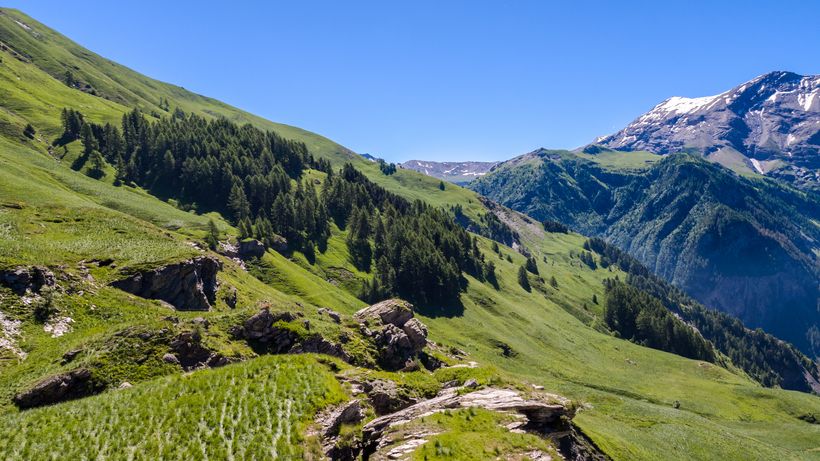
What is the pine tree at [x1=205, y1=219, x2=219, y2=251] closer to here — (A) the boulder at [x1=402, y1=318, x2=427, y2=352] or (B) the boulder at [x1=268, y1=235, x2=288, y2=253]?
(B) the boulder at [x1=268, y1=235, x2=288, y2=253]

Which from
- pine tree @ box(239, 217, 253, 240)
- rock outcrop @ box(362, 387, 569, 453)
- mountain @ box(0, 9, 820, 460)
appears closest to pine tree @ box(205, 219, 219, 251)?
mountain @ box(0, 9, 820, 460)

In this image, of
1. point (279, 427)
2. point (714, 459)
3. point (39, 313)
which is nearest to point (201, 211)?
point (39, 313)

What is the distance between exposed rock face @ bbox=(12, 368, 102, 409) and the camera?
→ 28.8 m

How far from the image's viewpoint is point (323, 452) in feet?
77.9

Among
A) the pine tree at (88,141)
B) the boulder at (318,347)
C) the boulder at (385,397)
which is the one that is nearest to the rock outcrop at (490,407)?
the boulder at (385,397)

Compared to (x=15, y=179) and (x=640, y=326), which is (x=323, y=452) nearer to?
(x=15, y=179)

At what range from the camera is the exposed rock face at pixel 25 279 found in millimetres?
39650

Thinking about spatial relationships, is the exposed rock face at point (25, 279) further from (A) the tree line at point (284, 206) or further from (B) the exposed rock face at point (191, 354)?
(A) the tree line at point (284, 206)

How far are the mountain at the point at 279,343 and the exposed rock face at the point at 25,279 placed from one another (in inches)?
5.9

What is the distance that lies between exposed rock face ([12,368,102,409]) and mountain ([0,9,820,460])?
0.09 m

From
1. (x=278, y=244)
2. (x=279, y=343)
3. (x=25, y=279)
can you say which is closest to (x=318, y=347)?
(x=279, y=343)

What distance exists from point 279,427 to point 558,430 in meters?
20.5

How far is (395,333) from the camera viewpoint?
178 feet

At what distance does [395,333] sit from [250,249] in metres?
63.6
